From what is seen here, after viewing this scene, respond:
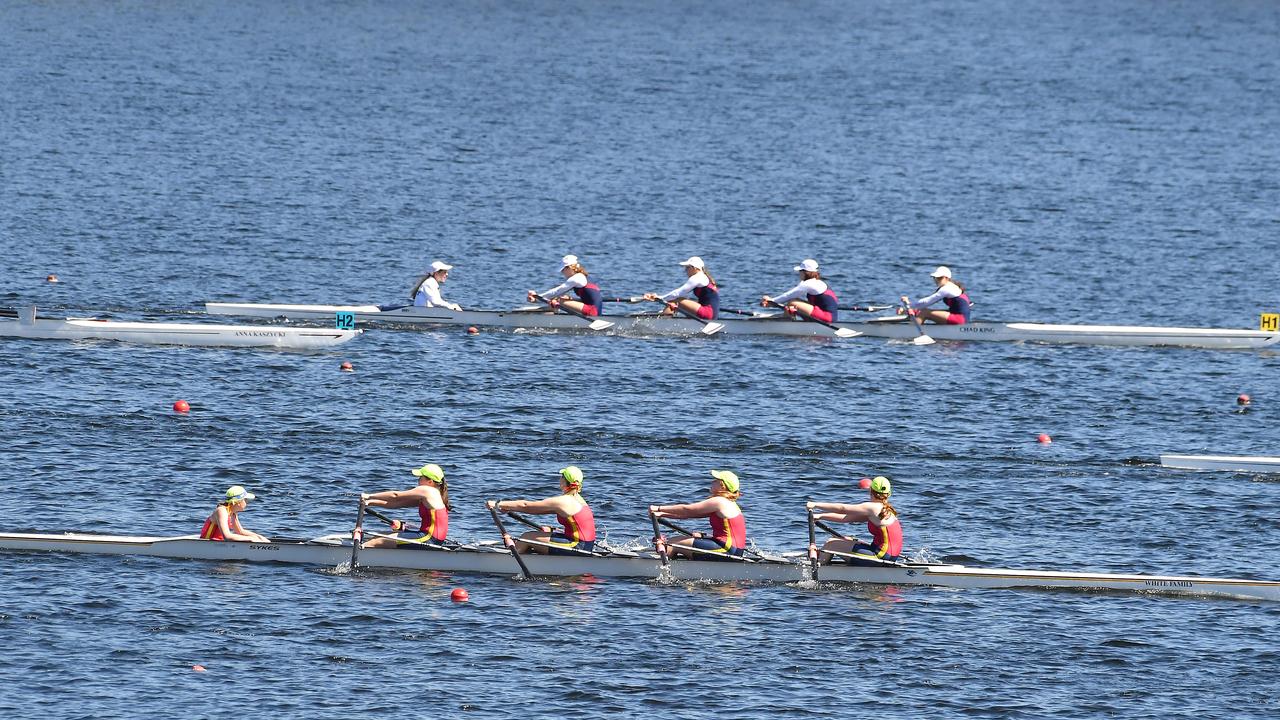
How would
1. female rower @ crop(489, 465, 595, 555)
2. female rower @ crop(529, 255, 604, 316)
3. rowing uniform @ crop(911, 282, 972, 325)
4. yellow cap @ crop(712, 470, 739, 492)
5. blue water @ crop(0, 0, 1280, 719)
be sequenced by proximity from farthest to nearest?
rowing uniform @ crop(911, 282, 972, 325) → female rower @ crop(529, 255, 604, 316) → yellow cap @ crop(712, 470, 739, 492) → female rower @ crop(489, 465, 595, 555) → blue water @ crop(0, 0, 1280, 719)

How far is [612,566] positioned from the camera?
32.5 m

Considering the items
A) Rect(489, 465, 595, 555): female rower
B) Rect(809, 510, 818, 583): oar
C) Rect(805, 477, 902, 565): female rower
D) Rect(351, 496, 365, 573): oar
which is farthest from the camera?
Rect(805, 477, 902, 565): female rower

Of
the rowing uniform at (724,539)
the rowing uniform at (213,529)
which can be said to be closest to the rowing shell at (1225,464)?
the rowing uniform at (724,539)

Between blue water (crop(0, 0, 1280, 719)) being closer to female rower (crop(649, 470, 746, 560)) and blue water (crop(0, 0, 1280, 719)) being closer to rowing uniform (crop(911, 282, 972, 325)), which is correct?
female rower (crop(649, 470, 746, 560))

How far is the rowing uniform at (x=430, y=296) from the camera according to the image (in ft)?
167

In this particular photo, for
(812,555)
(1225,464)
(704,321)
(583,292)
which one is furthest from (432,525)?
(704,321)

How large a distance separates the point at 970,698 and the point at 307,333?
24.5 meters

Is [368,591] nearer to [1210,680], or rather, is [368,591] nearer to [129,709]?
[129,709]

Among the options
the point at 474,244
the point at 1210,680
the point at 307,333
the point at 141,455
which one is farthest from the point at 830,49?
the point at 1210,680

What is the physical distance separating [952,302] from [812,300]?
3.76m

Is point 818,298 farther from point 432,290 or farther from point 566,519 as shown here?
point 566,519

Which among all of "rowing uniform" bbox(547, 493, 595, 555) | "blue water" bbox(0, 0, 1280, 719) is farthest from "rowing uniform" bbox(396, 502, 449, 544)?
"rowing uniform" bbox(547, 493, 595, 555)

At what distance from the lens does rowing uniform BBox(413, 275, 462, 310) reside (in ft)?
167

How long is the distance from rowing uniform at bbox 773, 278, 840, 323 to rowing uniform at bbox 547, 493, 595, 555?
19376 mm
